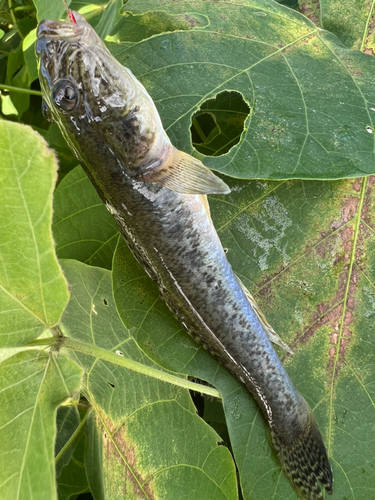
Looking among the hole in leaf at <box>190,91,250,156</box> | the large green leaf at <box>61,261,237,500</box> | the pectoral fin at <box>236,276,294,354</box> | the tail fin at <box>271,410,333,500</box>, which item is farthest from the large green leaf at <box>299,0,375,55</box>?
the tail fin at <box>271,410,333,500</box>

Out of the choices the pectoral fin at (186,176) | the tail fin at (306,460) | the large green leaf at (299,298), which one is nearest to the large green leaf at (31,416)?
the large green leaf at (299,298)

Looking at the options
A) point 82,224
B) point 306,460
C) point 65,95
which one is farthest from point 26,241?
point 306,460

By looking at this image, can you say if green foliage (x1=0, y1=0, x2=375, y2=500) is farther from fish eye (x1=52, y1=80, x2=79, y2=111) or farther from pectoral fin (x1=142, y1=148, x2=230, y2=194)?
fish eye (x1=52, y1=80, x2=79, y2=111)

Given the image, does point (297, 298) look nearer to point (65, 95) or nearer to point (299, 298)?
point (299, 298)

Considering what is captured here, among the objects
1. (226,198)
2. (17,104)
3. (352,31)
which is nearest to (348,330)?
(226,198)

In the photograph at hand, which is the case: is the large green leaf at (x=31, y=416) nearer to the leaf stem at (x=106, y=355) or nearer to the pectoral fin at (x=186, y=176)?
the leaf stem at (x=106, y=355)

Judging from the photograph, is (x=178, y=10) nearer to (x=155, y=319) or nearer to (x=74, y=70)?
(x=74, y=70)
